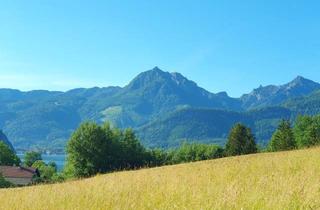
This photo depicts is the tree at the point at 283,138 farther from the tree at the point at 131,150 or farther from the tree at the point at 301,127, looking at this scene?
the tree at the point at 131,150

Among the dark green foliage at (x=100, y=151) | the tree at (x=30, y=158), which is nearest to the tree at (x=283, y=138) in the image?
the dark green foliage at (x=100, y=151)

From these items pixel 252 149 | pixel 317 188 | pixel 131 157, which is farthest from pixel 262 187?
pixel 252 149

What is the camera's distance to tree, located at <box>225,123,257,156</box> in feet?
311

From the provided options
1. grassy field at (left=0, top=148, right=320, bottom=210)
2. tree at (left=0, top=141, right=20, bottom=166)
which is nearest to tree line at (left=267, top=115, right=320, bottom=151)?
tree at (left=0, top=141, right=20, bottom=166)

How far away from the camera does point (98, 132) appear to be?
8319 cm

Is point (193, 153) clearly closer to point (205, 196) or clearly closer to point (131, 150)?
point (131, 150)

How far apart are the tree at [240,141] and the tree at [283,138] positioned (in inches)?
194

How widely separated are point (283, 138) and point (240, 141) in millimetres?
8733

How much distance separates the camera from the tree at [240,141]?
3733 inches

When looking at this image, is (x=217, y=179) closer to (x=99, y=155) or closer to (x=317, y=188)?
(x=317, y=188)

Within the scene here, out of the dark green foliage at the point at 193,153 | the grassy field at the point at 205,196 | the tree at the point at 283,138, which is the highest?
the tree at the point at 283,138

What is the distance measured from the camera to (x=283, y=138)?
97.1 m

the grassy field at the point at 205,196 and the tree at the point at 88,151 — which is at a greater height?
the tree at the point at 88,151

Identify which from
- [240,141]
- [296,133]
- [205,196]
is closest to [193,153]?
[240,141]
